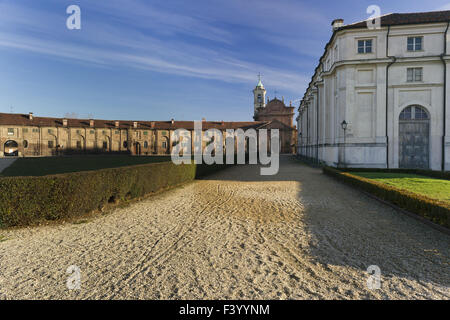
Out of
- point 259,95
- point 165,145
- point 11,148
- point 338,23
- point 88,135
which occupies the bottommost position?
point 11,148

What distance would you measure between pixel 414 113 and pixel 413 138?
2.05m

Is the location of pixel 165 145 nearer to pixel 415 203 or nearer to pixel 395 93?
pixel 395 93

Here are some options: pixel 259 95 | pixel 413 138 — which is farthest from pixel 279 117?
pixel 413 138

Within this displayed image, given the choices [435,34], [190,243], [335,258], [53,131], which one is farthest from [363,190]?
[53,131]

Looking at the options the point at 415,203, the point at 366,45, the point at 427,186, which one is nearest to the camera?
the point at 415,203

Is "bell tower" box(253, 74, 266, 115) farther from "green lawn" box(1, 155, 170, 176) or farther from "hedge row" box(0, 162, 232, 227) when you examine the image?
"hedge row" box(0, 162, 232, 227)

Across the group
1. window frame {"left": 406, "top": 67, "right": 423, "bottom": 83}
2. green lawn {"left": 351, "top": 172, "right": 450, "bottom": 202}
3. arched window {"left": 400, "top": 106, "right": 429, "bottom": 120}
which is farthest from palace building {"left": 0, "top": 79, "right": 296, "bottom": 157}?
green lawn {"left": 351, "top": 172, "right": 450, "bottom": 202}

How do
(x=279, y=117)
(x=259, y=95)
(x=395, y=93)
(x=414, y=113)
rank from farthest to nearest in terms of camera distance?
1. (x=259, y=95)
2. (x=279, y=117)
3. (x=414, y=113)
4. (x=395, y=93)

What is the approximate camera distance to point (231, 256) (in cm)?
417

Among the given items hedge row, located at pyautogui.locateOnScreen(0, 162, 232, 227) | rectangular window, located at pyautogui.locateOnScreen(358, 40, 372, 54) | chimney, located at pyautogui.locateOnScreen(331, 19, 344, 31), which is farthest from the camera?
chimney, located at pyautogui.locateOnScreen(331, 19, 344, 31)

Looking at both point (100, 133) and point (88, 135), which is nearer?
point (88, 135)

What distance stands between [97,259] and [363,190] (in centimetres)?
996

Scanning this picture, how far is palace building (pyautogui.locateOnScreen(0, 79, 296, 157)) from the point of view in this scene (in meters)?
53.0

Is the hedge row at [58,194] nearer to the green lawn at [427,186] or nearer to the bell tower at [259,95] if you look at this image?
the green lawn at [427,186]
